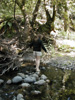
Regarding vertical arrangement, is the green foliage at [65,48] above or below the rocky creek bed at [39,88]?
below

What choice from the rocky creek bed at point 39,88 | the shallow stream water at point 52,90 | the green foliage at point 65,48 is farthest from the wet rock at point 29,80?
the green foliage at point 65,48

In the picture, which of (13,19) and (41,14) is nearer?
(13,19)

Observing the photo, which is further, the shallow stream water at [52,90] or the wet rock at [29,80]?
the wet rock at [29,80]

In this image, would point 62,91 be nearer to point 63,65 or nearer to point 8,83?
point 8,83

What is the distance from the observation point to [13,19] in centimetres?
1348

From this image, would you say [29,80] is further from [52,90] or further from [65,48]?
[65,48]

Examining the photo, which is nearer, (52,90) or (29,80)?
(52,90)

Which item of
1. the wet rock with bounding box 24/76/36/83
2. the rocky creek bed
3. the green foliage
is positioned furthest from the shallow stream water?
the green foliage

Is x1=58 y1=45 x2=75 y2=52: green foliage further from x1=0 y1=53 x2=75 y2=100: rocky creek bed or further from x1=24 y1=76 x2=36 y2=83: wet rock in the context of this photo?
x1=24 y1=76 x2=36 y2=83: wet rock

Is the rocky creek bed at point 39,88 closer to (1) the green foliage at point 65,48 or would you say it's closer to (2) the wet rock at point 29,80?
(2) the wet rock at point 29,80

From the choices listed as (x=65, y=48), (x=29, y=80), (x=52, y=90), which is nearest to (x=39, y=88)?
(x=52, y=90)

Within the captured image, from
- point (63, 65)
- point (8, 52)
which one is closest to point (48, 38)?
point (63, 65)

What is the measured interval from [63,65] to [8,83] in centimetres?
420

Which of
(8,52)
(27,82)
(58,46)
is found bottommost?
(58,46)
